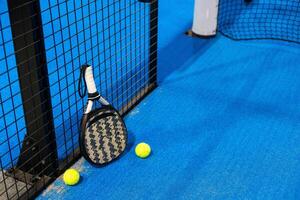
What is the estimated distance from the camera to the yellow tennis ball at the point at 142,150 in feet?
6.74

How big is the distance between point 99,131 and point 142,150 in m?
0.25

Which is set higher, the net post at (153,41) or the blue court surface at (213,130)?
the net post at (153,41)

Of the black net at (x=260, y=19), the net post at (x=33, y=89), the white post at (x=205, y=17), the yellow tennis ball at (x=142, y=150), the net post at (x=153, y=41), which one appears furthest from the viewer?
the black net at (x=260, y=19)

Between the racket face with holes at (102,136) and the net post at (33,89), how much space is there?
146 millimetres

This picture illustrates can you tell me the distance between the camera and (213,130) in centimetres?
228

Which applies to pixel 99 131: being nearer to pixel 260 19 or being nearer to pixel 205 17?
pixel 205 17

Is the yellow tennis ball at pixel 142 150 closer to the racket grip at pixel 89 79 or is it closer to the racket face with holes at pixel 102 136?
the racket face with holes at pixel 102 136

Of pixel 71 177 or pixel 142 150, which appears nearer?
pixel 71 177

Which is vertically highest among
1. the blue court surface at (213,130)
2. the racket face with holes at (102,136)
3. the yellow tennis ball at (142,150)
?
the racket face with holes at (102,136)

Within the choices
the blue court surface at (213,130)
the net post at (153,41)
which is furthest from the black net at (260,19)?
the net post at (153,41)

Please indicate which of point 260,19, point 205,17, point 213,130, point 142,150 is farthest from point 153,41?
point 260,19

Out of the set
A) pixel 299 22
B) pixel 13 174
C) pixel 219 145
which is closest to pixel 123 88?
pixel 219 145

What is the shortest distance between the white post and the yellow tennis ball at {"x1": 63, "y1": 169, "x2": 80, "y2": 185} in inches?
70.0

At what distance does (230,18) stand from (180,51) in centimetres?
84
